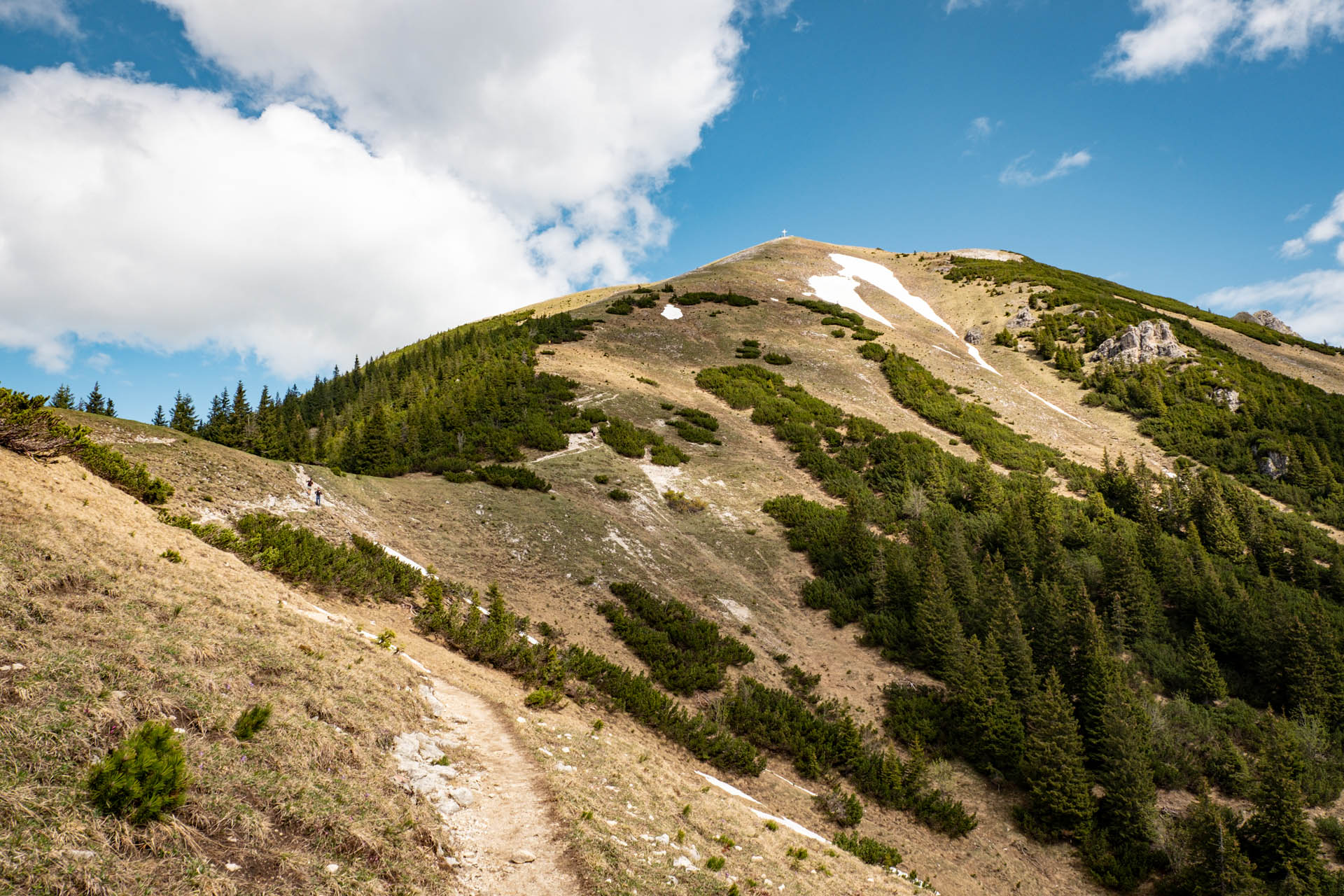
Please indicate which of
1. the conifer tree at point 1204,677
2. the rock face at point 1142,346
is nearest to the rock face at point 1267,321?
the rock face at point 1142,346

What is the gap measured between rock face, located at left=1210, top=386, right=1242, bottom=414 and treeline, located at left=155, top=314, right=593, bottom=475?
160ft

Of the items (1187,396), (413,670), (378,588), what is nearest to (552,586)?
(378,588)

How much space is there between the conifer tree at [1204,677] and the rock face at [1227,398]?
33275 mm

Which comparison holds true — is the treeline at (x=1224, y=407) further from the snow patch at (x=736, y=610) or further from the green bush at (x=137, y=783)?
the green bush at (x=137, y=783)

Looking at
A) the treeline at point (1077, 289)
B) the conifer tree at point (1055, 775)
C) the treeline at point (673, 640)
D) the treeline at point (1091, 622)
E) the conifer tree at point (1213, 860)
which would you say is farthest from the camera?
the treeline at point (1077, 289)

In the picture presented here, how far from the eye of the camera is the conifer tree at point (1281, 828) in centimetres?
1372

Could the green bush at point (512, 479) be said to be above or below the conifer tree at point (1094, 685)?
above

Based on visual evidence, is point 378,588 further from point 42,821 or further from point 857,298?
point 857,298

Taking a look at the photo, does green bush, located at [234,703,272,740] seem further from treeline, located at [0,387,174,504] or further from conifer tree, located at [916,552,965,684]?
conifer tree, located at [916,552,965,684]

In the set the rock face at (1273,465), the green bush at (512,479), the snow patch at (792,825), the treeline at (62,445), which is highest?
the rock face at (1273,465)

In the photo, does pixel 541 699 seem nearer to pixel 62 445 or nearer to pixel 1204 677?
pixel 62 445

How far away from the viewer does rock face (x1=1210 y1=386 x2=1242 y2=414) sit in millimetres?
44250

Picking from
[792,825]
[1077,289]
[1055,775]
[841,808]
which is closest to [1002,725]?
[1055,775]

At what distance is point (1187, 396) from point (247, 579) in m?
60.2
